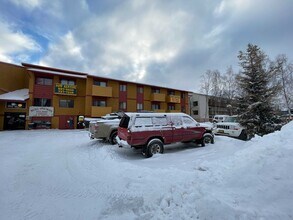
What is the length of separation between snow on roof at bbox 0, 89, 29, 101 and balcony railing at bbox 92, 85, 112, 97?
9.00m

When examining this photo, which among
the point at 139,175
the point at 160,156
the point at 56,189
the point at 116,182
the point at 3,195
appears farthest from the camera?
the point at 160,156

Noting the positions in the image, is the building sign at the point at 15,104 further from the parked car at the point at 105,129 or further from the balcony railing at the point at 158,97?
the balcony railing at the point at 158,97

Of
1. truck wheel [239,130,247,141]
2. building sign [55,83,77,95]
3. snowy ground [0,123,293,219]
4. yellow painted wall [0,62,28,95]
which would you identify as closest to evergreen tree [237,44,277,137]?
truck wheel [239,130,247,141]

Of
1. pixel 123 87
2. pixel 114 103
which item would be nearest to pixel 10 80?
pixel 114 103

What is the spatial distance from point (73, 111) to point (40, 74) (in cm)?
690

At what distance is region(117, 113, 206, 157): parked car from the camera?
307 inches

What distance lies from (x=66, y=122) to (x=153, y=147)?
71.8ft

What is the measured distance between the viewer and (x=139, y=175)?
524 cm

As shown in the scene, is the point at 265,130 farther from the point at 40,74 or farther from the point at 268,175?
the point at 40,74

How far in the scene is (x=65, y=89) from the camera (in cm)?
2577

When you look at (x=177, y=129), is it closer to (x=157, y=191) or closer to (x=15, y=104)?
(x=157, y=191)

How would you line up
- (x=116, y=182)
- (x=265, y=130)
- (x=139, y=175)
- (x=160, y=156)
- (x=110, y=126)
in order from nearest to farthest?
1. (x=116, y=182)
2. (x=139, y=175)
3. (x=160, y=156)
4. (x=110, y=126)
5. (x=265, y=130)

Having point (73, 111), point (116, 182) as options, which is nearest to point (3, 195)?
point (116, 182)

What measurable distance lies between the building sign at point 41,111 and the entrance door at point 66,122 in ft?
4.96
